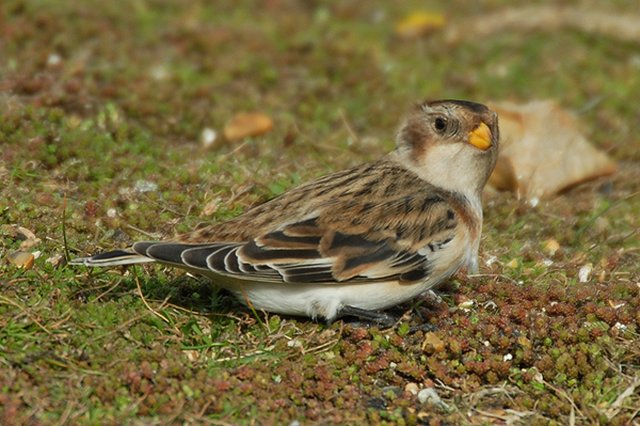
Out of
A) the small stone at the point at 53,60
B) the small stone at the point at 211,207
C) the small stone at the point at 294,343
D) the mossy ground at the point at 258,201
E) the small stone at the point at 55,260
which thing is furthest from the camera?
the small stone at the point at 53,60

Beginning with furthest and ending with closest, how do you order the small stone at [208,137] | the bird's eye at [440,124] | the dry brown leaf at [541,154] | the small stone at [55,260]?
the small stone at [208,137], the dry brown leaf at [541,154], the bird's eye at [440,124], the small stone at [55,260]

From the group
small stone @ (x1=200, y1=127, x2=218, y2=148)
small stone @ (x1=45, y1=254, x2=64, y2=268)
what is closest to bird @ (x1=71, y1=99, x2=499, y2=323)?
small stone @ (x1=45, y1=254, x2=64, y2=268)

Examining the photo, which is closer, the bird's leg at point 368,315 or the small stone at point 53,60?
the bird's leg at point 368,315

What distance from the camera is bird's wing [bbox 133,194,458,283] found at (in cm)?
492

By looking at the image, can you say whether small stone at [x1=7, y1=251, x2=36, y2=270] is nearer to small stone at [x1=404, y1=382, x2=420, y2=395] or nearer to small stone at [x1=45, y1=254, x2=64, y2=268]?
small stone at [x1=45, y1=254, x2=64, y2=268]

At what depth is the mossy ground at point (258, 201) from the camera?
477cm

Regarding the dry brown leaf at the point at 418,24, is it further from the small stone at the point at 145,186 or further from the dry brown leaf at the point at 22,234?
the dry brown leaf at the point at 22,234

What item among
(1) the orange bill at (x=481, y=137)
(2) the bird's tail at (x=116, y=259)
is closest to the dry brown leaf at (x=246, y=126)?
(1) the orange bill at (x=481, y=137)

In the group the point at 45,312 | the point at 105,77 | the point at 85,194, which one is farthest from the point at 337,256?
the point at 105,77

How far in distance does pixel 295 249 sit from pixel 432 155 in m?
1.16

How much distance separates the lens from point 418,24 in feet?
33.6

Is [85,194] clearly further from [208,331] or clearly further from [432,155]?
[432,155]

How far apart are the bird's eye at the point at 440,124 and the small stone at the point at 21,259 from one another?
7.58ft

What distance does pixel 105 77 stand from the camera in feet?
27.0
